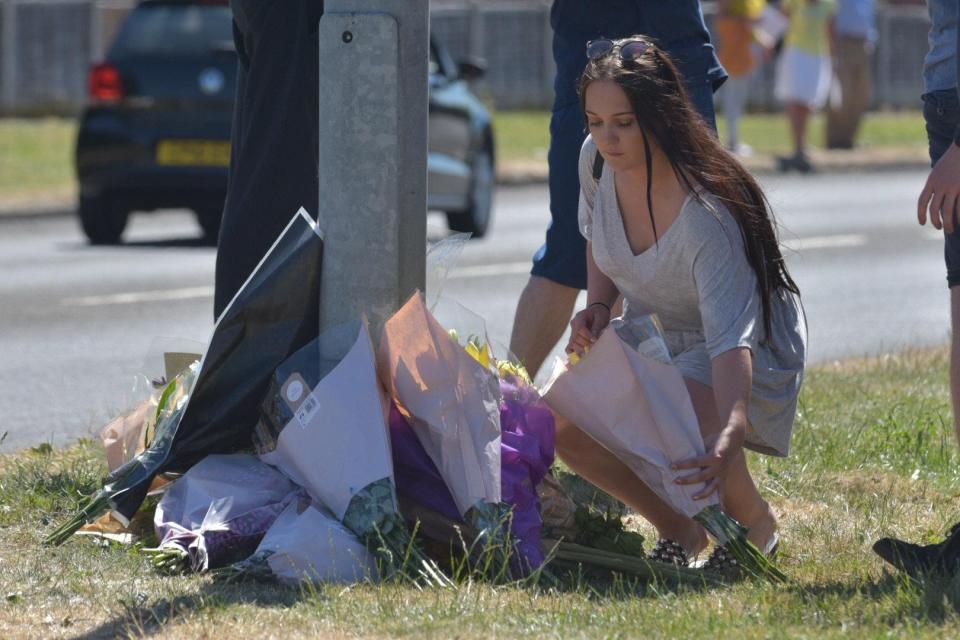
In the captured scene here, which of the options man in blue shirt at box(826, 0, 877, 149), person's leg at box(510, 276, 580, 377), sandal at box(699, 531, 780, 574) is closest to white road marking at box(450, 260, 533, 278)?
person's leg at box(510, 276, 580, 377)

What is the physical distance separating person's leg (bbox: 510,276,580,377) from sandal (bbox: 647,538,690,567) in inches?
44.6

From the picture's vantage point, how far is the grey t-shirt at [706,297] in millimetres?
4152

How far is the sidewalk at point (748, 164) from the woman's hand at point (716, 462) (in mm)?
11683

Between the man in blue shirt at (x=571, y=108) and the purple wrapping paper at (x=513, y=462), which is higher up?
the man in blue shirt at (x=571, y=108)

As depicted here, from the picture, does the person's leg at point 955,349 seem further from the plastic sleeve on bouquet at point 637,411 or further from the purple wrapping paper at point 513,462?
the purple wrapping paper at point 513,462

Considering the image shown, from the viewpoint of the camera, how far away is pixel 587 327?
4.44 metres

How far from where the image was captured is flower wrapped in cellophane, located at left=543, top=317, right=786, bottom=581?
409cm

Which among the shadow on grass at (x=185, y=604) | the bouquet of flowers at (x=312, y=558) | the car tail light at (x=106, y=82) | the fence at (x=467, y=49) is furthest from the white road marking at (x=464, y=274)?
the fence at (x=467, y=49)

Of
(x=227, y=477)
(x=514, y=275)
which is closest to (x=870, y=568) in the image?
(x=227, y=477)

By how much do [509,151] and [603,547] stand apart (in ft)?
50.7

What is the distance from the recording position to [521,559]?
4.09 m

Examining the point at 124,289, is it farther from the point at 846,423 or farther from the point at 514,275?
the point at 846,423

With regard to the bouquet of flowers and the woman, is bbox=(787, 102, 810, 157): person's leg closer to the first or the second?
the woman

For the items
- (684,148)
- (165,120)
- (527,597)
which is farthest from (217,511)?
(165,120)
